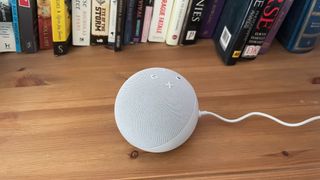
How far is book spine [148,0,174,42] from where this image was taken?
25.5 inches

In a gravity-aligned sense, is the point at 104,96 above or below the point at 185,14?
below

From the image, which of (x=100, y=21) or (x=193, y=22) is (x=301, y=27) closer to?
(x=193, y=22)

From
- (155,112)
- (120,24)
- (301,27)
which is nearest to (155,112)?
(155,112)

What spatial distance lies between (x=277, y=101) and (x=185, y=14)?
219mm

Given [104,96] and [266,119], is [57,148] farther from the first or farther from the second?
[266,119]

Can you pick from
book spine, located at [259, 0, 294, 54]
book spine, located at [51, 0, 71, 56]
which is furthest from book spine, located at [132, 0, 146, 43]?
book spine, located at [259, 0, 294, 54]

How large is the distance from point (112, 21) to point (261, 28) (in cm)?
25

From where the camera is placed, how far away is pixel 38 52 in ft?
2.16

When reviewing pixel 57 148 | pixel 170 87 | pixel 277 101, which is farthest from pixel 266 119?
pixel 57 148

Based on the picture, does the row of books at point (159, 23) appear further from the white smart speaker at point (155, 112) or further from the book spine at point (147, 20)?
the white smart speaker at point (155, 112)

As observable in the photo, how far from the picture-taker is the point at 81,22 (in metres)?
0.64

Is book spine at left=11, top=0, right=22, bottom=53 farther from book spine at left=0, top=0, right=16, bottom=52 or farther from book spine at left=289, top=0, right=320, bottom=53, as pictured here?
book spine at left=289, top=0, right=320, bottom=53

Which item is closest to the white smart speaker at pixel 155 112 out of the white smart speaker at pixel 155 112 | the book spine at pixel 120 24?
the white smart speaker at pixel 155 112

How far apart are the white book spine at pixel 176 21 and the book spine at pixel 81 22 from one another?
0.48ft
